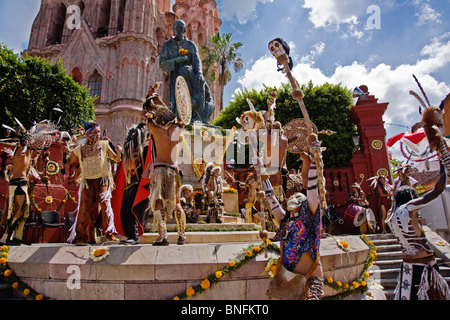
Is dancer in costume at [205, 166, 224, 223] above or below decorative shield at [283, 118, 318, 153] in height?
below

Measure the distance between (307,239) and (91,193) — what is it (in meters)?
3.92

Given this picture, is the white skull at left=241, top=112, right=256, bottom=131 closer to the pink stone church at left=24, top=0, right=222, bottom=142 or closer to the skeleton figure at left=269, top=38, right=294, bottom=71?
the skeleton figure at left=269, top=38, right=294, bottom=71

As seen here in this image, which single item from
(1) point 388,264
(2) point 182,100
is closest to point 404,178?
(1) point 388,264

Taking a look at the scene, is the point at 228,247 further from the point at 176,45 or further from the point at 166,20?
the point at 166,20

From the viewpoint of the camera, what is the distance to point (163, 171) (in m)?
4.86

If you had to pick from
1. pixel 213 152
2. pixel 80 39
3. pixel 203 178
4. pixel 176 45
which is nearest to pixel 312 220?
pixel 203 178

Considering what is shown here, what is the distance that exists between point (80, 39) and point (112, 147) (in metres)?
32.0

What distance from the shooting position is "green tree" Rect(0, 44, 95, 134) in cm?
1641

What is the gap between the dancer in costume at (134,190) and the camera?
5.28 meters

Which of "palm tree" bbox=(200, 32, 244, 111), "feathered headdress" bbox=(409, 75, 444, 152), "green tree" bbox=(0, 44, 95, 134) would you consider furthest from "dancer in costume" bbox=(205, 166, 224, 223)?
"palm tree" bbox=(200, 32, 244, 111)

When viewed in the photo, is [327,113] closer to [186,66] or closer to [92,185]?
[186,66]

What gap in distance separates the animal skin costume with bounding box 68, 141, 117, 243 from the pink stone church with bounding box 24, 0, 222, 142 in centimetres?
2404

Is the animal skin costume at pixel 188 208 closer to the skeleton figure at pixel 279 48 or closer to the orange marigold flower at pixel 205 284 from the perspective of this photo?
the orange marigold flower at pixel 205 284

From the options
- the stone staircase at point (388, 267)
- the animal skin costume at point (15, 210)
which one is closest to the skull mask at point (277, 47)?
the stone staircase at point (388, 267)
